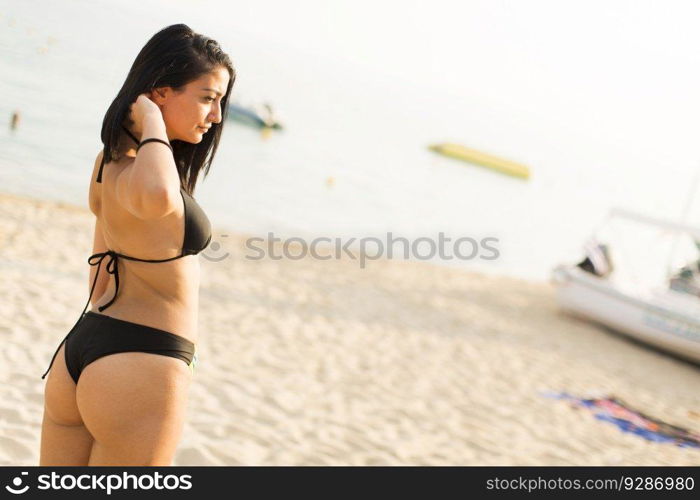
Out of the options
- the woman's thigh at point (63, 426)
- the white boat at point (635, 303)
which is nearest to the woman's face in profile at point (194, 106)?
the woman's thigh at point (63, 426)

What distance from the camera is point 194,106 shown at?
187cm

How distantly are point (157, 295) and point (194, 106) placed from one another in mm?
503

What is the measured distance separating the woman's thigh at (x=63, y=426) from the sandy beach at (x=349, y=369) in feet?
6.82

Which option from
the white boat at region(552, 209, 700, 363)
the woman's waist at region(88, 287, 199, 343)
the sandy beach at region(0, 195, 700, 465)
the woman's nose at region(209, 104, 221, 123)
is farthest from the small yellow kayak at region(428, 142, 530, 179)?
the woman's waist at region(88, 287, 199, 343)

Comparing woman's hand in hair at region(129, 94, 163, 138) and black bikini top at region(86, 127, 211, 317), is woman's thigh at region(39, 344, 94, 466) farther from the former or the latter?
woman's hand in hair at region(129, 94, 163, 138)

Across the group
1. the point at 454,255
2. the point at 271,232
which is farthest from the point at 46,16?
the point at 454,255

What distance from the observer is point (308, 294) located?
31.5ft

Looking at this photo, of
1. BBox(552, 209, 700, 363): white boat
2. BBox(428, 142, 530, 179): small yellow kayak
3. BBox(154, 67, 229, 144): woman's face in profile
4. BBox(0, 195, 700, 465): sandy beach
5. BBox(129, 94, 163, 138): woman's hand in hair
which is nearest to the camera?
BBox(129, 94, 163, 138): woman's hand in hair

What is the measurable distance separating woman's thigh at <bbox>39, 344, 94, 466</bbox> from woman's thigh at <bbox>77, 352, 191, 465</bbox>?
10 centimetres

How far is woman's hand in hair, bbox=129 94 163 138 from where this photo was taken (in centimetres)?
176

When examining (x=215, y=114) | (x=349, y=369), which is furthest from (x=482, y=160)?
(x=215, y=114)

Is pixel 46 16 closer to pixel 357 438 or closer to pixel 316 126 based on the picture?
pixel 357 438

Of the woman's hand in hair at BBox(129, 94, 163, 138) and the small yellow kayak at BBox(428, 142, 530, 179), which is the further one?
the small yellow kayak at BBox(428, 142, 530, 179)

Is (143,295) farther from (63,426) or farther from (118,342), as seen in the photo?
(63,426)
